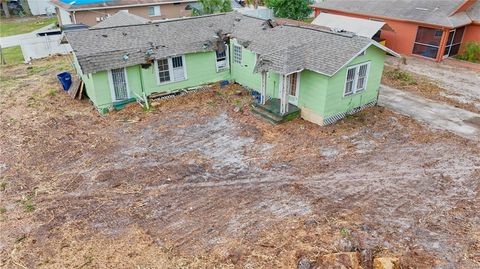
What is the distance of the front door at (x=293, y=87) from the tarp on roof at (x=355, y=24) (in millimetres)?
9948

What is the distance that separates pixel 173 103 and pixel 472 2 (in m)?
22.2

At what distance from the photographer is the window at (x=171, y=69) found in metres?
17.6

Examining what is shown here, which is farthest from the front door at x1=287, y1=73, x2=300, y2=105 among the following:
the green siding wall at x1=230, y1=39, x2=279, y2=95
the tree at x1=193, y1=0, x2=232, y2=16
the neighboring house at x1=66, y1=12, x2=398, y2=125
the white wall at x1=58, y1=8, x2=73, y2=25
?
the white wall at x1=58, y1=8, x2=73, y2=25

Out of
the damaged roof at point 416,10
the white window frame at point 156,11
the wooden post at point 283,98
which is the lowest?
the wooden post at point 283,98

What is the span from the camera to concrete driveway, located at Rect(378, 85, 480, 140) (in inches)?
585

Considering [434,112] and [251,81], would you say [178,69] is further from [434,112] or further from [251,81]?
[434,112]

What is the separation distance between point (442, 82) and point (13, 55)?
99.4 feet

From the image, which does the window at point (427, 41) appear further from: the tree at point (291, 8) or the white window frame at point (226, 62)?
the white window frame at point (226, 62)

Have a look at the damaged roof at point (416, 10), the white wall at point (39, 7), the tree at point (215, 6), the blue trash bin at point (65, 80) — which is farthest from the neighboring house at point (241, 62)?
the white wall at point (39, 7)

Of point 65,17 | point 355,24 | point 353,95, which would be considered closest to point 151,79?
point 353,95

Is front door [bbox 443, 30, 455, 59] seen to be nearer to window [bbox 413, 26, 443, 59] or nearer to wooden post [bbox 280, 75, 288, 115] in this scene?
window [bbox 413, 26, 443, 59]

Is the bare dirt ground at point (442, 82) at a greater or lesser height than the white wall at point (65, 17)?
lesser

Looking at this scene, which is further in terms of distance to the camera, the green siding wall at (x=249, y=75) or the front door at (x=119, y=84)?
the green siding wall at (x=249, y=75)

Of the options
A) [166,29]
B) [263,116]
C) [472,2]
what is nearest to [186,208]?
[263,116]
